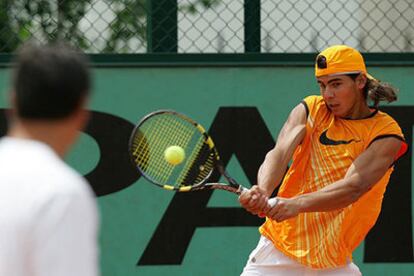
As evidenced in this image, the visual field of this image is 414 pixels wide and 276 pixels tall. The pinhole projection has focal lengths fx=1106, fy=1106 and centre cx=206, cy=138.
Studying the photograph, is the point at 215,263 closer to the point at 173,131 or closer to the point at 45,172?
the point at 173,131

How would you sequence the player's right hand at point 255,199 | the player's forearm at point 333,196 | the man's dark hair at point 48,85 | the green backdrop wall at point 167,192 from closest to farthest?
the man's dark hair at point 48,85, the player's right hand at point 255,199, the player's forearm at point 333,196, the green backdrop wall at point 167,192

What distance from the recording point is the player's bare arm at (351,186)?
4.62m

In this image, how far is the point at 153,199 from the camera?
6.22 metres

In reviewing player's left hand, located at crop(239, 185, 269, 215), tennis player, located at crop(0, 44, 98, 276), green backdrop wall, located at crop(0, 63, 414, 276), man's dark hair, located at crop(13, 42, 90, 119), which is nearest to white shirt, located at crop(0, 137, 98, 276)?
tennis player, located at crop(0, 44, 98, 276)

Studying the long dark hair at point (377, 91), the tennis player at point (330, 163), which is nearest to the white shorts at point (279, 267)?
the tennis player at point (330, 163)

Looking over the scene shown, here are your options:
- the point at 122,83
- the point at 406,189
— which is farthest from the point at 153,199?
the point at 406,189

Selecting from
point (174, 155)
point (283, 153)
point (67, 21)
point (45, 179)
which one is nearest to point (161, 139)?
point (174, 155)

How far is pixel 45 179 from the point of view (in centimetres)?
222

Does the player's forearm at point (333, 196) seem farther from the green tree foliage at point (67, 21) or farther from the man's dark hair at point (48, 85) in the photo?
the man's dark hair at point (48, 85)

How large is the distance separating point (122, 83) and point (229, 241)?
108cm

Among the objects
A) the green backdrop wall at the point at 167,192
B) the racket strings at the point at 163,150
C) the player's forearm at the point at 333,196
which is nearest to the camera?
the player's forearm at the point at 333,196

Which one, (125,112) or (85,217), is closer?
(85,217)

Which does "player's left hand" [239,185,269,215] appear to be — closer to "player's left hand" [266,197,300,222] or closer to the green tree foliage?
"player's left hand" [266,197,300,222]

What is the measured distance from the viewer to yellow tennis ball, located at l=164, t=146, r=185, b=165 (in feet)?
16.0
